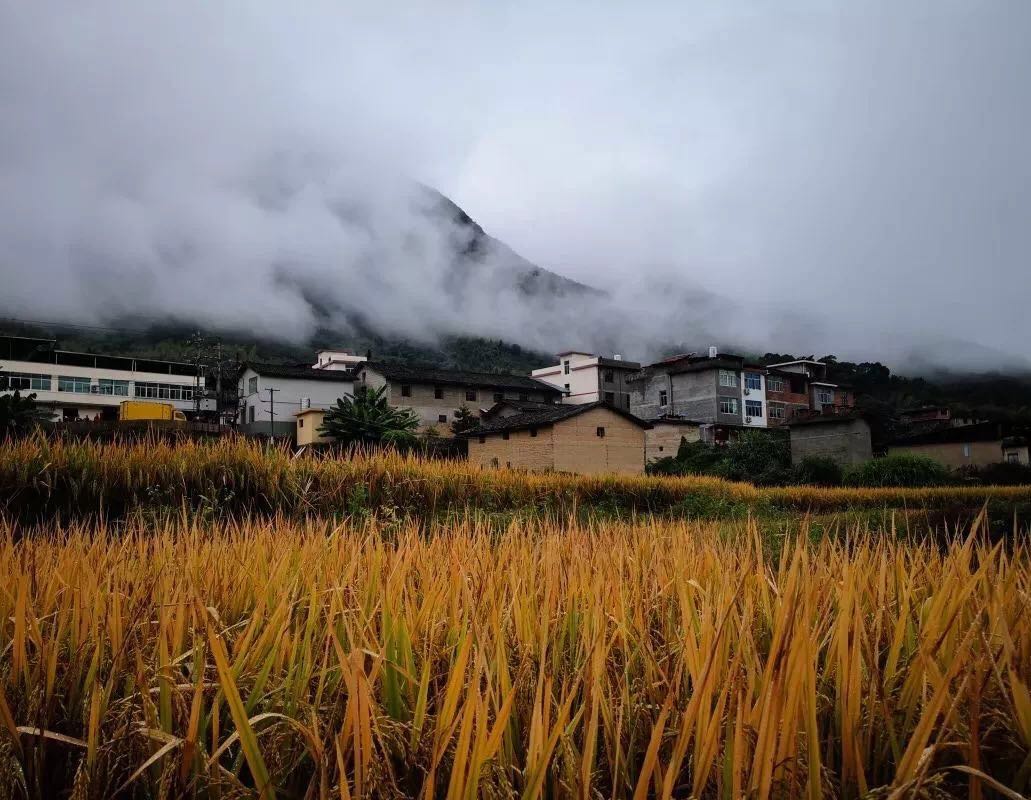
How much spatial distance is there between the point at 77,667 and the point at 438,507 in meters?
9.47

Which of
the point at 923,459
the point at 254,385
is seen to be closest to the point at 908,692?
the point at 923,459

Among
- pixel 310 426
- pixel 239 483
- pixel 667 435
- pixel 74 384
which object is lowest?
pixel 239 483

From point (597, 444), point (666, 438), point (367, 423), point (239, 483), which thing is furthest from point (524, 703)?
point (666, 438)

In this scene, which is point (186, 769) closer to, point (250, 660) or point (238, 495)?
point (250, 660)

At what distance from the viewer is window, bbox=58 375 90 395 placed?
59.6 m

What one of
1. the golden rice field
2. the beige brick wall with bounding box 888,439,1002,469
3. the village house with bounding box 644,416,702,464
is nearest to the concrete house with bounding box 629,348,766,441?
the village house with bounding box 644,416,702,464

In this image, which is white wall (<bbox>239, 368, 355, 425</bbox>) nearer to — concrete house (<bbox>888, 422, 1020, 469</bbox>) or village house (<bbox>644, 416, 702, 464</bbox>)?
village house (<bbox>644, 416, 702, 464</bbox>)

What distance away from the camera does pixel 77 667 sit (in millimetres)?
1717

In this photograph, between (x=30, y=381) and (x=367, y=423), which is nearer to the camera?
(x=367, y=423)

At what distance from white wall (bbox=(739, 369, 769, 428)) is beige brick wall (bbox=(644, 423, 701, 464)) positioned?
8795mm

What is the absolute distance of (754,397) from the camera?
2219 inches

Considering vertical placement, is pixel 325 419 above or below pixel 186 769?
above

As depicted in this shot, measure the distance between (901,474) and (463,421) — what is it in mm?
25830

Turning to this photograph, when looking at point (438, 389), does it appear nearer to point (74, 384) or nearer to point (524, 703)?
point (74, 384)
